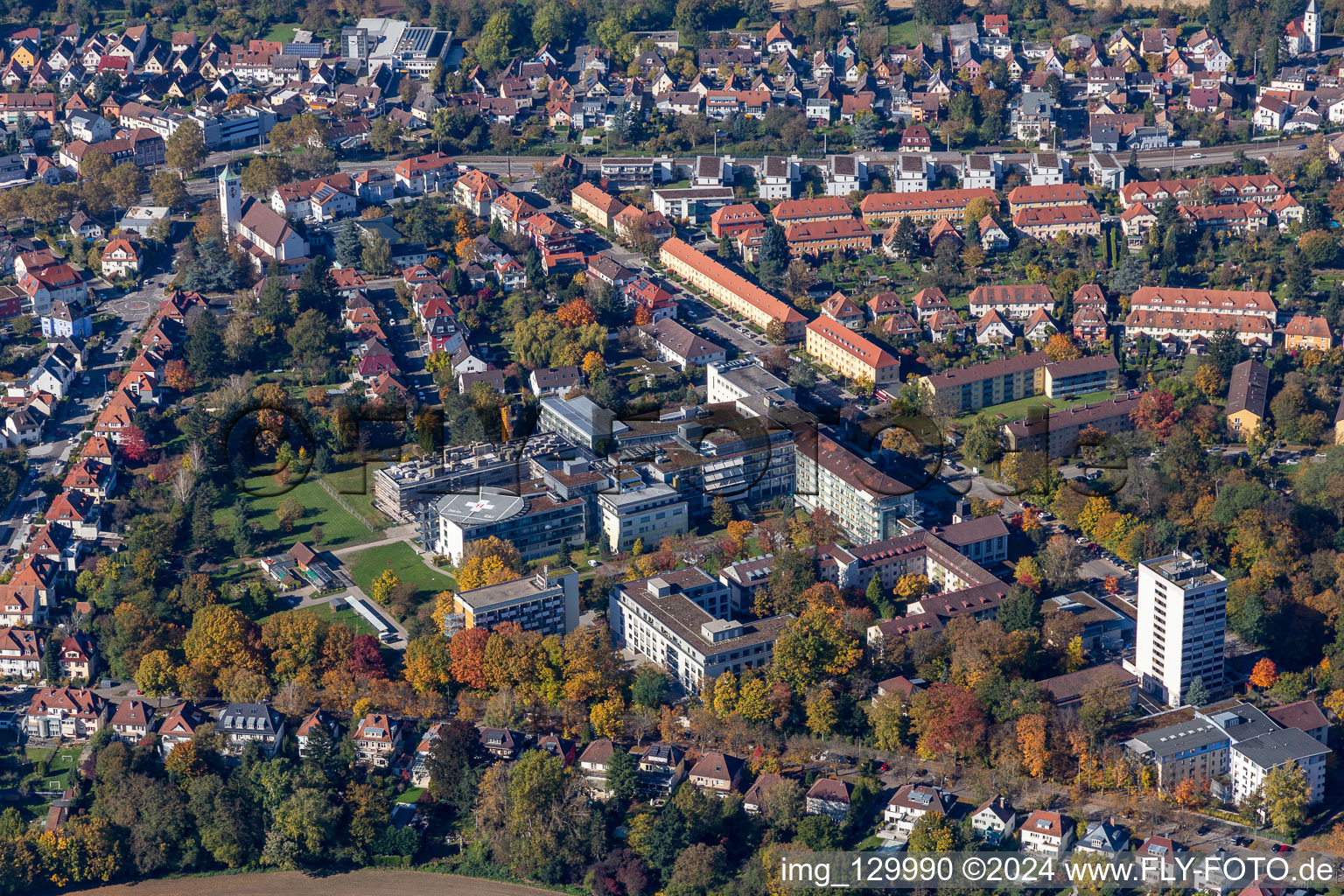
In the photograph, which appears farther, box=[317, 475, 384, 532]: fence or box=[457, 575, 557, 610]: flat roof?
box=[317, 475, 384, 532]: fence

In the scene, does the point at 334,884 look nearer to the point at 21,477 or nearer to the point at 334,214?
the point at 21,477

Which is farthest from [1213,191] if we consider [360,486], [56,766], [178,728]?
[56,766]

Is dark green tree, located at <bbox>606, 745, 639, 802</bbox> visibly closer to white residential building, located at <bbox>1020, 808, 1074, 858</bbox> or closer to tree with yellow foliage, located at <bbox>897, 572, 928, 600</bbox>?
white residential building, located at <bbox>1020, 808, 1074, 858</bbox>

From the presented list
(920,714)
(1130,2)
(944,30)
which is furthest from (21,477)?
(1130,2)

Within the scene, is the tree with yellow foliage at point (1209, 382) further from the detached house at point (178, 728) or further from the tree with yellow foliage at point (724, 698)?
the detached house at point (178, 728)

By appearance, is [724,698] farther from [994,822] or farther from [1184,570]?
[1184,570]

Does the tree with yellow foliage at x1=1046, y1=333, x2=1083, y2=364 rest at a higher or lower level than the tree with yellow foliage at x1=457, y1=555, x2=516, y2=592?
higher

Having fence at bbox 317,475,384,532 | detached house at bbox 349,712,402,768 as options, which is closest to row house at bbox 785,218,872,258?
fence at bbox 317,475,384,532
